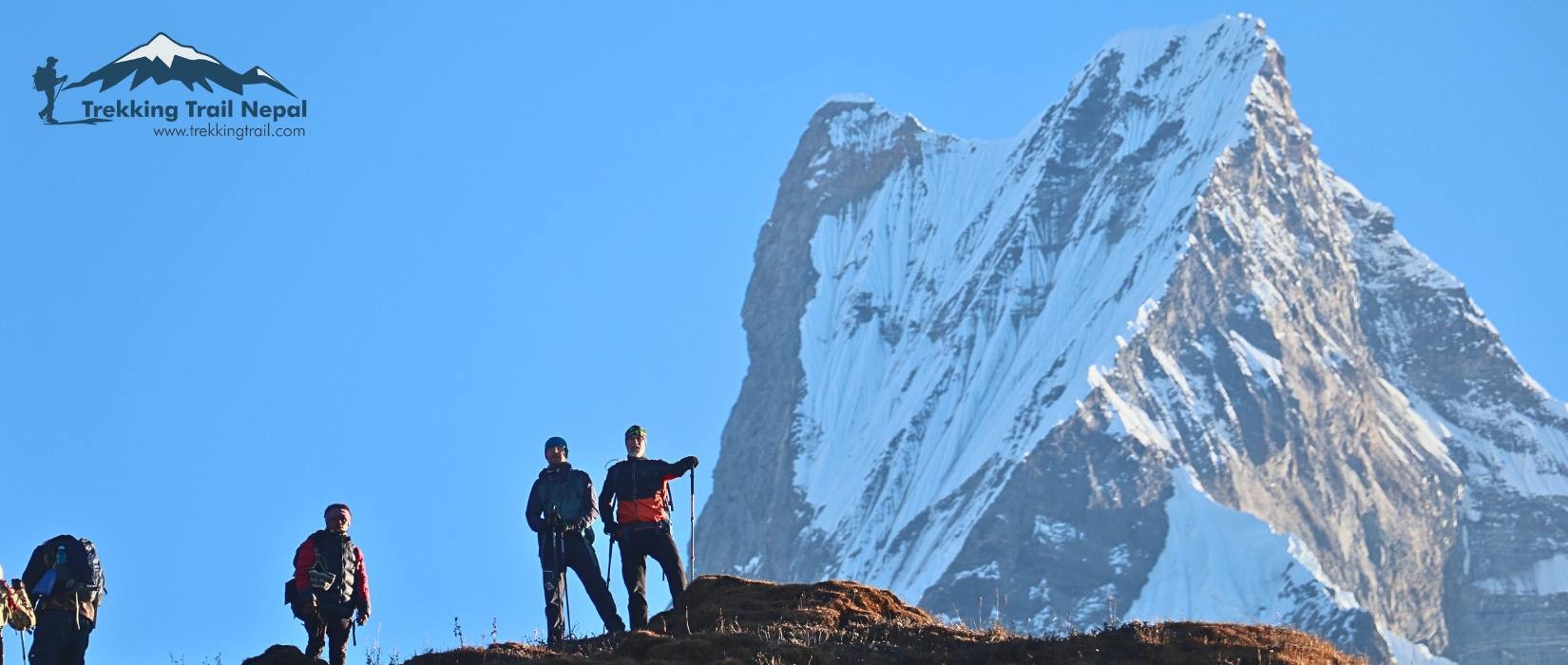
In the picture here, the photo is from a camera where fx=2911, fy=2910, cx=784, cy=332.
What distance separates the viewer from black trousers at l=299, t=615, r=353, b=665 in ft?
77.1

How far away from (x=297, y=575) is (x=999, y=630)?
575 centimetres

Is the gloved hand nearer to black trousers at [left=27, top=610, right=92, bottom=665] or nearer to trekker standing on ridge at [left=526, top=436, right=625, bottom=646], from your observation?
black trousers at [left=27, top=610, right=92, bottom=665]

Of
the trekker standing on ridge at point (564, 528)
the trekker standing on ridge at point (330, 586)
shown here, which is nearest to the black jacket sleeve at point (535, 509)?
the trekker standing on ridge at point (564, 528)

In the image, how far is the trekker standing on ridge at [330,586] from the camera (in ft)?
77.3

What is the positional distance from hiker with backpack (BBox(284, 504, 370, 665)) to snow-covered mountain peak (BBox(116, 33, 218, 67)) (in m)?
72.5

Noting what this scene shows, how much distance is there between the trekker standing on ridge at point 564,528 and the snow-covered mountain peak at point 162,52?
71376 mm

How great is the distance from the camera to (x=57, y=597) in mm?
23172

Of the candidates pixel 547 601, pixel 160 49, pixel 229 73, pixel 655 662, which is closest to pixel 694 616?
pixel 547 601

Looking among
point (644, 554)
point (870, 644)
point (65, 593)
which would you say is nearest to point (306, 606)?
point (65, 593)

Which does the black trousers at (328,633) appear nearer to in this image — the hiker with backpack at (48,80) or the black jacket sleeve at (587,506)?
the black jacket sleeve at (587,506)

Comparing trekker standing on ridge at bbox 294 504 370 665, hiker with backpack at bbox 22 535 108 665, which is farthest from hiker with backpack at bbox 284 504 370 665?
hiker with backpack at bbox 22 535 108 665

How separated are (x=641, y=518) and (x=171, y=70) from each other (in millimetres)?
72822

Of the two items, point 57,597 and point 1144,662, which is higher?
point 57,597

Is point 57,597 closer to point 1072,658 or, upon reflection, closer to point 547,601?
point 547,601
